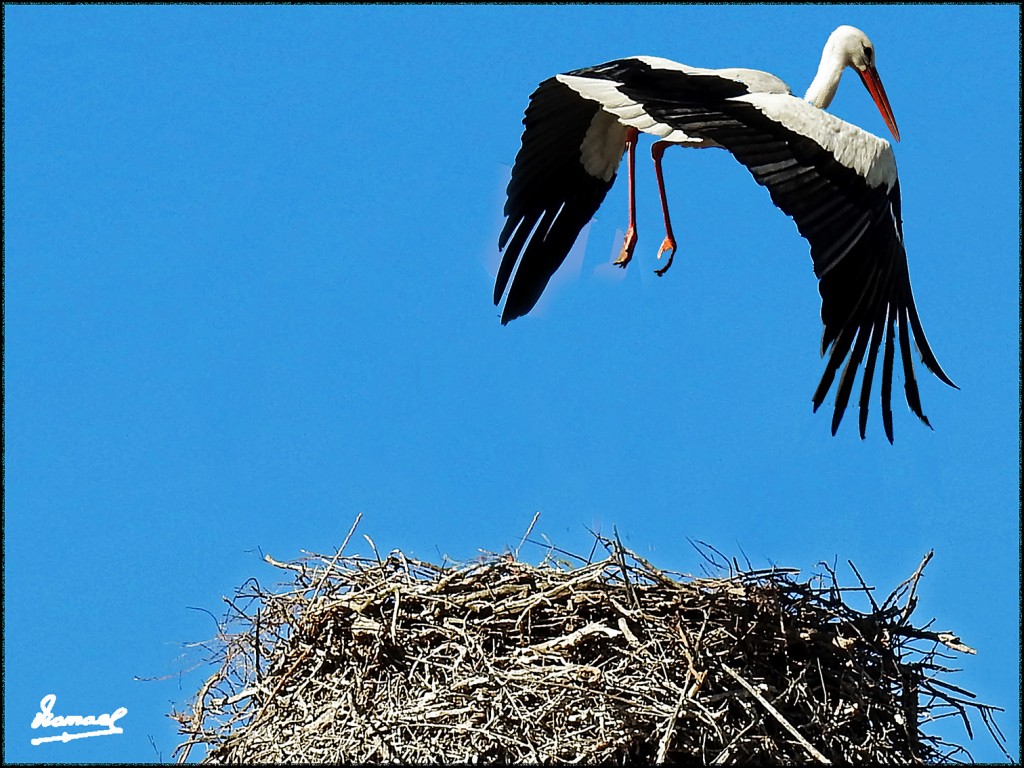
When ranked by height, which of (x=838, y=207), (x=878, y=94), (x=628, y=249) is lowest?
(x=838, y=207)

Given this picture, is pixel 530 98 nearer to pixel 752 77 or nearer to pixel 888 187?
pixel 752 77

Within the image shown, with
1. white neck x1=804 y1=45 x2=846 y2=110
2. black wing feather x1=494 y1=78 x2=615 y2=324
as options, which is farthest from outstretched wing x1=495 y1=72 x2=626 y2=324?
white neck x1=804 y1=45 x2=846 y2=110

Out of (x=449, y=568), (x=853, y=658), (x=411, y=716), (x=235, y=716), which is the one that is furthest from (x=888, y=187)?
(x=235, y=716)

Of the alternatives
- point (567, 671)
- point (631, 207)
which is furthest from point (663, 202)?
point (567, 671)

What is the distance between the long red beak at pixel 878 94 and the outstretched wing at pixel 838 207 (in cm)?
165

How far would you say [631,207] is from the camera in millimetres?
7914

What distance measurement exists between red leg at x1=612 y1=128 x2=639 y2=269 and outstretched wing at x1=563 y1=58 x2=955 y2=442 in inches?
41.8

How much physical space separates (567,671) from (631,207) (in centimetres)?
278

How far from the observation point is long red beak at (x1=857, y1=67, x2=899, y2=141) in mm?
8312

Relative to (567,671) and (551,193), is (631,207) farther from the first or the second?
(567,671)

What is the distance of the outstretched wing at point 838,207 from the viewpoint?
6.15 m

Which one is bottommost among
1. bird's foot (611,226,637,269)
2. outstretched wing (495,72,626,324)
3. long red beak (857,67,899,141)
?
bird's foot (611,226,637,269)

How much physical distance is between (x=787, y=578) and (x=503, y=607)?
102 cm

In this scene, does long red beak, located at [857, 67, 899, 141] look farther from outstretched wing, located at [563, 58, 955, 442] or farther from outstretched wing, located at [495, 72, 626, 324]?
outstretched wing, located at [563, 58, 955, 442]
